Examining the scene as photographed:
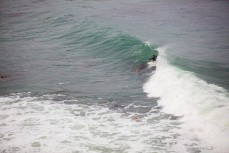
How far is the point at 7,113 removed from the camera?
14312 millimetres

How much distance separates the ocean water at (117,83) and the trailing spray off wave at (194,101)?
4 centimetres

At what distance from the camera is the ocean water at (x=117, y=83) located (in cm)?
1168

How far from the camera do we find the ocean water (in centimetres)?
1168

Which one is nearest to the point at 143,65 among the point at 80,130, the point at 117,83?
the point at 117,83

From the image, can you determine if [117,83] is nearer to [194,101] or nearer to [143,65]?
[143,65]

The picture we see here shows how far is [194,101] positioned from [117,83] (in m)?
5.02

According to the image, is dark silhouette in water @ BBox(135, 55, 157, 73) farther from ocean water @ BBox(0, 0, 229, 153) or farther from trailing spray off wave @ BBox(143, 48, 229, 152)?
trailing spray off wave @ BBox(143, 48, 229, 152)

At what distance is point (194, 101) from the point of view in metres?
14.2

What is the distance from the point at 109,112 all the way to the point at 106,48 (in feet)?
37.3

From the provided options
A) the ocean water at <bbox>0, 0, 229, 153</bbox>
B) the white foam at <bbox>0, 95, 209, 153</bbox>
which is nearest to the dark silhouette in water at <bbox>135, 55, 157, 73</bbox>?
the ocean water at <bbox>0, 0, 229, 153</bbox>

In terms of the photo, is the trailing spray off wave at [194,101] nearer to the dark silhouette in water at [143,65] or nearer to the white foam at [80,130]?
the white foam at [80,130]

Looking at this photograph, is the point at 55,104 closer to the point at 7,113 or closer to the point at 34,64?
the point at 7,113

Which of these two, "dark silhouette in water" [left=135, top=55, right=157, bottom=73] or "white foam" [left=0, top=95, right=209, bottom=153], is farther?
"dark silhouette in water" [left=135, top=55, right=157, bottom=73]

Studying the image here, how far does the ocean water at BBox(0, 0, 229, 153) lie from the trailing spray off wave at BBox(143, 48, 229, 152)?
0.14 ft
